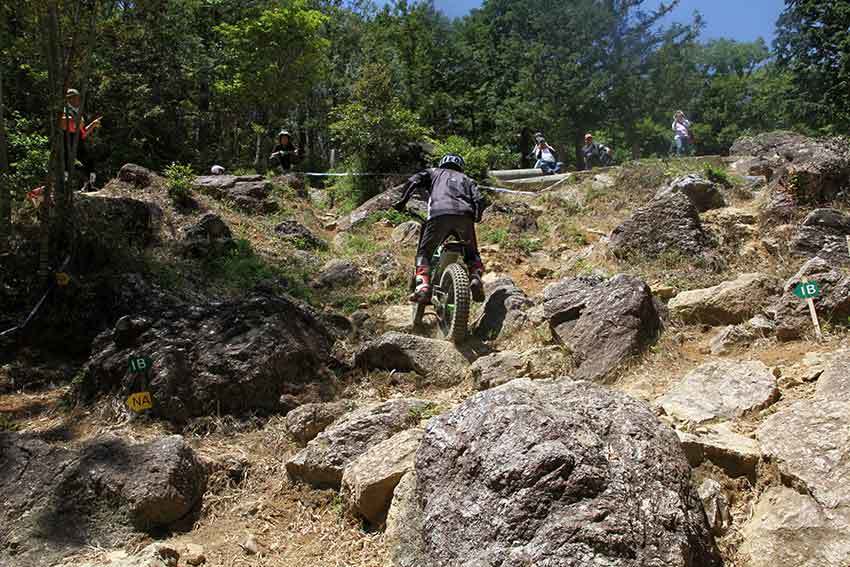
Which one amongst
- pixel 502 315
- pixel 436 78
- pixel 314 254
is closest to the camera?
pixel 502 315

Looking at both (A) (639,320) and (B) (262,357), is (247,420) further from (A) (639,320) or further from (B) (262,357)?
(A) (639,320)

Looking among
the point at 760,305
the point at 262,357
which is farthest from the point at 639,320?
the point at 262,357

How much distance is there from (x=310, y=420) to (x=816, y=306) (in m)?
3.73

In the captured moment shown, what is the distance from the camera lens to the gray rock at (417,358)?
5.36 meters

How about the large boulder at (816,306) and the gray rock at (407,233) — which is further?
the gray rock at (407,233)

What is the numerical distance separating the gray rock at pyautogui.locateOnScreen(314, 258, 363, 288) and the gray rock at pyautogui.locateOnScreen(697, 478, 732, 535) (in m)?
6.20

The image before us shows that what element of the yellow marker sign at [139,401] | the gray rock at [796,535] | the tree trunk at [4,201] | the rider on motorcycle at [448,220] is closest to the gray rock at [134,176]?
the tree trunk at [4,201]

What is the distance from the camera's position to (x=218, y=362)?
494 centimetres

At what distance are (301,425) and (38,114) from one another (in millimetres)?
13610

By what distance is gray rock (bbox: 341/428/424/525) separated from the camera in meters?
3.38

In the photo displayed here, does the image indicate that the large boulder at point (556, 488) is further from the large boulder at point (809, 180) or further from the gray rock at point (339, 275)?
the large boulder at point (809, 180)

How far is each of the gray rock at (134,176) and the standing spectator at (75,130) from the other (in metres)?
0.50

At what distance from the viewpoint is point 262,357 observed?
5.03 meters

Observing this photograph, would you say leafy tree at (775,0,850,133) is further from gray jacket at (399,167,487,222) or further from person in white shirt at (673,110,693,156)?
gray jacket at (399,167,487,222)
